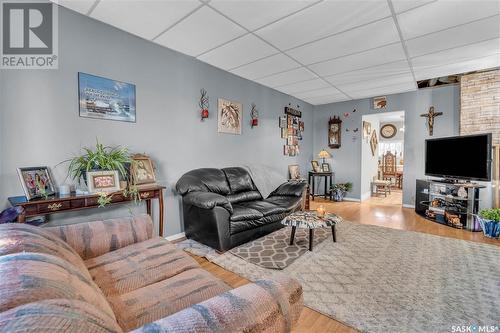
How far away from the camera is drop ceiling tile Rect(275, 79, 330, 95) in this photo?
4.62m

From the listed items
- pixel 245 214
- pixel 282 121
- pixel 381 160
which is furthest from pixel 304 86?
pixel 381 160

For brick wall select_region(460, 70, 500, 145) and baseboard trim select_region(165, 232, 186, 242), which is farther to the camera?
brick wall select_region(460, 70, 500, 145)

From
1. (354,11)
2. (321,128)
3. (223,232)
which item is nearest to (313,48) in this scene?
(354,11)

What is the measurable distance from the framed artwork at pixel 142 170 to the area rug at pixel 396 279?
97 centimetres

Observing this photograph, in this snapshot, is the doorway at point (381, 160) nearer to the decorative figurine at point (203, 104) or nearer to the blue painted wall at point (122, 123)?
the blue painted wall at point (122, 123)

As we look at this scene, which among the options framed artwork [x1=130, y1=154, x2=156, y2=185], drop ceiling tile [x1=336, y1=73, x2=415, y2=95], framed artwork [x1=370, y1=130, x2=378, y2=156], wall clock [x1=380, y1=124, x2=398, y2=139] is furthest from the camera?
wall clock [x1=380, y1=124, x2=398, y2=139]

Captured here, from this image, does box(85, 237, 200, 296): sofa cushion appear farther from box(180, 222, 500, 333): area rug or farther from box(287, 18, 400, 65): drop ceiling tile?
box(287, 18, 400, 65): drop ceiling tile

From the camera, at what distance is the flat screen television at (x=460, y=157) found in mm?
3661

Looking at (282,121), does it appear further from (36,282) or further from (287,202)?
(36,282)

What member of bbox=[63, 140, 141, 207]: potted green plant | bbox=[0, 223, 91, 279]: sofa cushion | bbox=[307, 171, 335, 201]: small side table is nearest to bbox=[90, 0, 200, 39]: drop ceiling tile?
bbox=[63, 140, 141, 207]: potted green plant

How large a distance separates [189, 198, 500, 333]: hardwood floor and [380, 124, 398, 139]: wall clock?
3.83 m

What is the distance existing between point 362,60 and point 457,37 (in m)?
1.05

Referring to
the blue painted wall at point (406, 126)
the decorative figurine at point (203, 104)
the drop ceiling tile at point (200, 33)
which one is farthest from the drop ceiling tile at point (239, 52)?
the blue painted wall at point (406, 126)

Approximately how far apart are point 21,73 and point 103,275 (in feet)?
6.89
